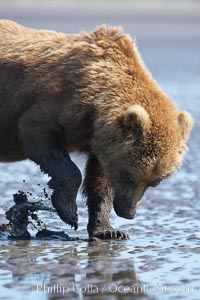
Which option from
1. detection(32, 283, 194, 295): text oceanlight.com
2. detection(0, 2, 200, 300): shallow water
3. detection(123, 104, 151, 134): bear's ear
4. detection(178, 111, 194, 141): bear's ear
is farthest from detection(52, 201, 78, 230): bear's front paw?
detection(32, 283, 194, 295): text oceanlight.com

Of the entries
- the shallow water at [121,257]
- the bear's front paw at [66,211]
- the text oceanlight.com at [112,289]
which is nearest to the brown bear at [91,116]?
the bear's front paw at [66,211]

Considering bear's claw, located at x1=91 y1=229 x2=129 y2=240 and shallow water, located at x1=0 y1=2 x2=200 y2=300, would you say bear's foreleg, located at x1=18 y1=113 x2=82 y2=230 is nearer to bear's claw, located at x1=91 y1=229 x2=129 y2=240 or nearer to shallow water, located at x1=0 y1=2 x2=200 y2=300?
shallow water, located at x1=0 y1=2 x2=200 y2=300

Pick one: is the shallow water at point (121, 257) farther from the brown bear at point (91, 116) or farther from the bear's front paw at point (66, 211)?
the brown bear at point (91, 116)

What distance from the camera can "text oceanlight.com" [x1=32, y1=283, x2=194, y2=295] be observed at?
634 centimetres

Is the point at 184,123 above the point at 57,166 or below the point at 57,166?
above

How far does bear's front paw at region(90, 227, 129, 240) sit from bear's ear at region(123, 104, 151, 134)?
1.00 m

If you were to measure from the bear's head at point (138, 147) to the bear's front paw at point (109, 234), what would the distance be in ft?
0.98

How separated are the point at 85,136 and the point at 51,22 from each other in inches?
1397

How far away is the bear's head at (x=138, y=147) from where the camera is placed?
25.4 ft

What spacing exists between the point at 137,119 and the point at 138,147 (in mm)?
269

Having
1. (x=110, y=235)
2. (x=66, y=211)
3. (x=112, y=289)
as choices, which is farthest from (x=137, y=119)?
(x=112, y=289)

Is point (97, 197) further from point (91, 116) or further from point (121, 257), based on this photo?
point (121, 257)

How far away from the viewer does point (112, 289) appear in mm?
6430

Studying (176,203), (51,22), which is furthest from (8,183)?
(51,22)
